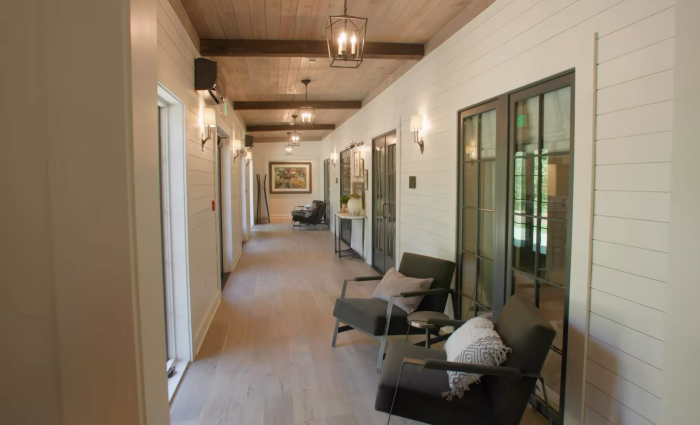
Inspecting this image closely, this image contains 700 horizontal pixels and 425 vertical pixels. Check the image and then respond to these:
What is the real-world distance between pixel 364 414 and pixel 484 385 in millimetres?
773

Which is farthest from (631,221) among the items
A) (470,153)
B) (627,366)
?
(470,153)

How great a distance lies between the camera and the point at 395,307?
3270mm

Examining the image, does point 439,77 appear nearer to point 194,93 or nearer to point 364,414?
point 194,93

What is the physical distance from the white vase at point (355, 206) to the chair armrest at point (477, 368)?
17.7ft

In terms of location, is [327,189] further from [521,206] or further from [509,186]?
[521,206]

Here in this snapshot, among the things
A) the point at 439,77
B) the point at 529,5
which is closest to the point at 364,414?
the point at 529,5

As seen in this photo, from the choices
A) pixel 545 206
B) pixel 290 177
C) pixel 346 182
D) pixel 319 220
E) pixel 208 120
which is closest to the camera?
pixel 545 206

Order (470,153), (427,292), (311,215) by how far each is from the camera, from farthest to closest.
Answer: (311,215) < (470,153) < (427,292)

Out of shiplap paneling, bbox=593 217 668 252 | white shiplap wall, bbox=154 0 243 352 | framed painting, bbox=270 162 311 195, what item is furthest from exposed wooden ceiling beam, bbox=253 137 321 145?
shiplap paneling, bbox=593 217 668 252

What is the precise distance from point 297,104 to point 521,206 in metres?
→ 5.30

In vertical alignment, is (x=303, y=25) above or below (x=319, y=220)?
above

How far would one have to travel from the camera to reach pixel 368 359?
3.25m

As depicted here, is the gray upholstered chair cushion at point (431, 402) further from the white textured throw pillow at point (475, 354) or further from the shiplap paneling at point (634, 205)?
the shiplap paneling at point (634, 205)

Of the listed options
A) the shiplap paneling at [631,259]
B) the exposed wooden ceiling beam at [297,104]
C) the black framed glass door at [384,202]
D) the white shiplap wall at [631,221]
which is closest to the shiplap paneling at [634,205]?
the white shiplap wall at [631,221]
